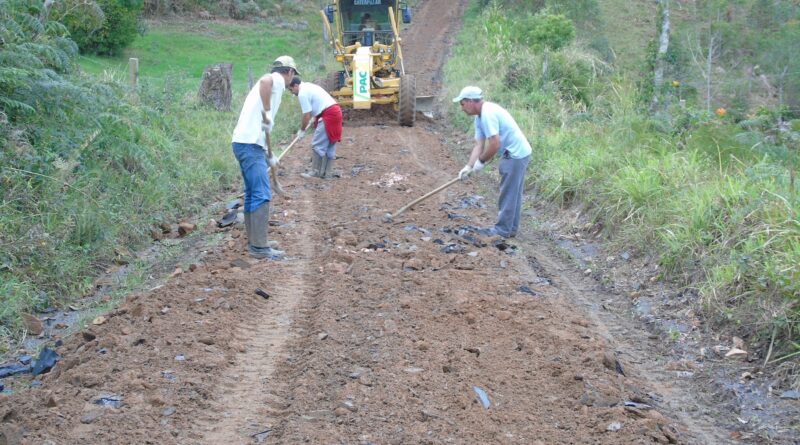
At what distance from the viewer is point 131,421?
183 inches

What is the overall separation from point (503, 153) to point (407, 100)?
301 inches

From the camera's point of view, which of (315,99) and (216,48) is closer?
(315,99)

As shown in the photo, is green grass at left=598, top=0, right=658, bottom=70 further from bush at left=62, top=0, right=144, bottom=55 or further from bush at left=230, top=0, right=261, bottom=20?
bush at left=62, top=0, right=144, bottom=55

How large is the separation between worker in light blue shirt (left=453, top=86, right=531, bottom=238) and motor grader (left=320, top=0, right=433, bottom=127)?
7.58 m

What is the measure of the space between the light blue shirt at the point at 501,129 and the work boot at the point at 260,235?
2.48 m

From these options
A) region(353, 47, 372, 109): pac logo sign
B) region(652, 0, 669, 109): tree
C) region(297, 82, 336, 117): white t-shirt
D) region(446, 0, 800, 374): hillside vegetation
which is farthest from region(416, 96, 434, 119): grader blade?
region(297, 82, 336, 117): white t-shirt

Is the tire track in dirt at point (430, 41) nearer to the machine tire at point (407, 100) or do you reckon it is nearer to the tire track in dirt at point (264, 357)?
the machine tire at point (407, 100)

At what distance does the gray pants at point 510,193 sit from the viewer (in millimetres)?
9109

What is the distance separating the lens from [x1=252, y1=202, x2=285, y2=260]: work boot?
8.16 m

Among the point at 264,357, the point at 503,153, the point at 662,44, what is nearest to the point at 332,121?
the point at 503,153

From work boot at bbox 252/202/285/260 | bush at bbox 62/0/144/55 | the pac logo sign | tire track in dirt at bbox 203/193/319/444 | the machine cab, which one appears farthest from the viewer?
bush at bbox 62/0/144/55

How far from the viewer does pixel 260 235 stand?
8.23 m

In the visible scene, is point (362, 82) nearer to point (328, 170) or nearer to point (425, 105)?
point (425, 105)

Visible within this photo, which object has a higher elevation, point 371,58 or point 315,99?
point 371,58
